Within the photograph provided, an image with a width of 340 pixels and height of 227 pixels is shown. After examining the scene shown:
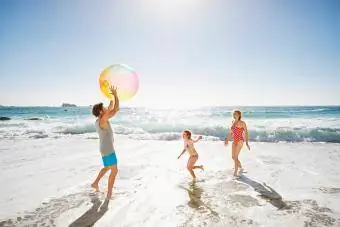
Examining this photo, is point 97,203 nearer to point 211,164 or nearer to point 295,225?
point 295,225

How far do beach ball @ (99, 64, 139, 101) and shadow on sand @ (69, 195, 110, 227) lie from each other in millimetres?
2094

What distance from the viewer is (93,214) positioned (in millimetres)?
4828

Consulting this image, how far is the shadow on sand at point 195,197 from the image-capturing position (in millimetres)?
5156

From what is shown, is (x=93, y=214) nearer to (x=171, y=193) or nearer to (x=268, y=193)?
(x=171, y=193)

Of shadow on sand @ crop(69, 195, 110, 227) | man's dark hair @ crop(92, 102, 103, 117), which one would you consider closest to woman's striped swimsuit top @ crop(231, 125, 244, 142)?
shadow on sand @ crop(69, 195, 110, 227)

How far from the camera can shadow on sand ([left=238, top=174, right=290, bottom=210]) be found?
5.34 metres

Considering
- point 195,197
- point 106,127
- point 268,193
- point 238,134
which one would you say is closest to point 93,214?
point 106,127

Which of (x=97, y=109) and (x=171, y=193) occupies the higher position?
(x=97, y=109)

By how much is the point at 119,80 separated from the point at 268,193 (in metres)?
3.97

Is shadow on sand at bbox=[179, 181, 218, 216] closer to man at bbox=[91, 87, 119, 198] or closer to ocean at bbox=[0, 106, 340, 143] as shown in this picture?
man at bbox=[91, 87, 119, 198]

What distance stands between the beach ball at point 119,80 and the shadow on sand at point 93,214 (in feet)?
6.87

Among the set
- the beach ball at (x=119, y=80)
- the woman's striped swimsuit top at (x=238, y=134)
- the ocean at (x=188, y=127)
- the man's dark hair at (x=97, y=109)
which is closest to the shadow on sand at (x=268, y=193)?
the woman's striped swimsuit top at (x=238, y=134)

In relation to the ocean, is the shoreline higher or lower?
higher

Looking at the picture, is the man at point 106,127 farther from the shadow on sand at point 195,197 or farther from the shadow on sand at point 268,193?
the shadow on sand at point 268,193
